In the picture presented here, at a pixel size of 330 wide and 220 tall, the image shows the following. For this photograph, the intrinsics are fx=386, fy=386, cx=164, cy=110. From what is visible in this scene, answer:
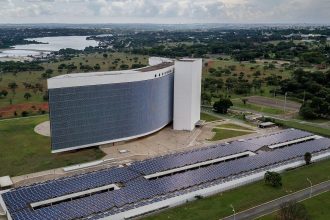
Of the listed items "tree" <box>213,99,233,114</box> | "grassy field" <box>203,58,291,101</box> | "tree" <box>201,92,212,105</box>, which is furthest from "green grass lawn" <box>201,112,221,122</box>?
"grassy field" <box>203,58,291,101</box>

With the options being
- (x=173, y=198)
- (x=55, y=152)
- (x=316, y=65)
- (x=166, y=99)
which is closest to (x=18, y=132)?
(x=55, y=152)

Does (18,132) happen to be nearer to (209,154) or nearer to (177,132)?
(177,132)

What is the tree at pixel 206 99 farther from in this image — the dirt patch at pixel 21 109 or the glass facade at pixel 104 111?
the dirt patch at pixel 21 109

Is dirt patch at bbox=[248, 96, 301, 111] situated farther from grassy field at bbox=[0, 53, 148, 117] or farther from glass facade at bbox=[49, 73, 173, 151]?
grassy field at bbox=[0, 53, 148, 117]

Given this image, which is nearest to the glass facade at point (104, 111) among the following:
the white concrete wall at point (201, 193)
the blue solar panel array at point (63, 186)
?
the blue solar panel array at point (63, 186)

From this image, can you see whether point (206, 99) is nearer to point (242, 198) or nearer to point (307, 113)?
point (307, 113)

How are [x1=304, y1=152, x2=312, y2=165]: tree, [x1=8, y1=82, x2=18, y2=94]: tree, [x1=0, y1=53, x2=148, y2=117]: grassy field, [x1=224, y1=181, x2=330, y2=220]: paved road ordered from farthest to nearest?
1. [x1=8, y1=82, x2=18, y2=94]: tree
2. [x1=0, y1=53, x2=148, y2=117]: grassy field
3. [x1=304, y1=152, x2=312, y2=165]: tree
4. [x1=224, y1=181, x2=330, y2=220]: paved road
